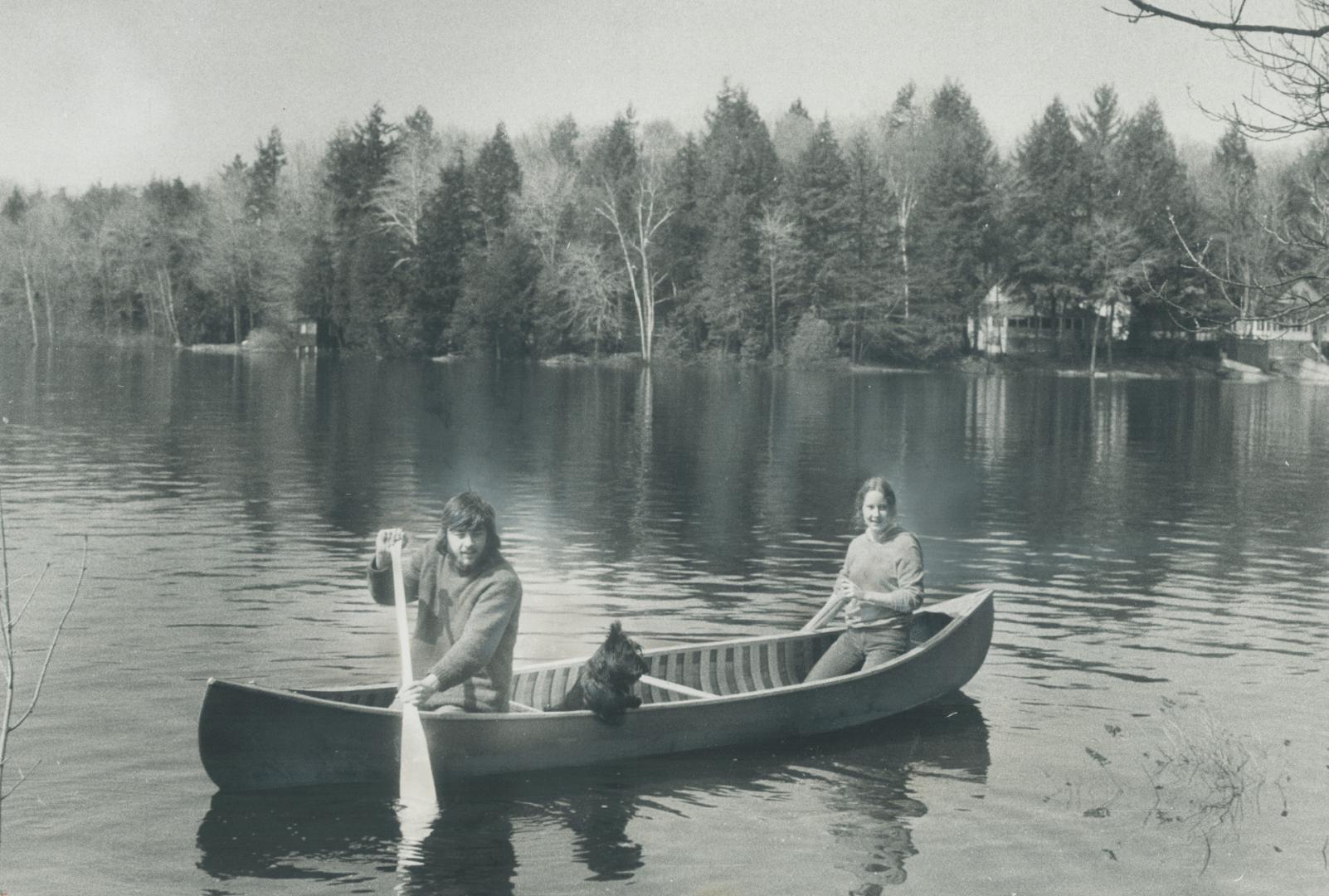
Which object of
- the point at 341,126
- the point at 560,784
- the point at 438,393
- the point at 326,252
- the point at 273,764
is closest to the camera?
the point at 273,764

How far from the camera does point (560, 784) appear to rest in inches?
426

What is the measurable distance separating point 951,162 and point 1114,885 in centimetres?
8473

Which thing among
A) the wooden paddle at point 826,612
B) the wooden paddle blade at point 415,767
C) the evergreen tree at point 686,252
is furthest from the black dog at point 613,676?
the evergreen tree at point 686,252

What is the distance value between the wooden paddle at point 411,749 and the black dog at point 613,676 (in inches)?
48.7

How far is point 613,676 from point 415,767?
1463mm

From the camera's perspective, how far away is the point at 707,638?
15953 mm

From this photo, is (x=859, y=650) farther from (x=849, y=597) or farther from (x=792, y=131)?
(x=792, y=131)

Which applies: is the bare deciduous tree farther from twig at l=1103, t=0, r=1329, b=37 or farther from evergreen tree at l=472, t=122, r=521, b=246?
twig at l=1103, t=0, r=1329, b=37

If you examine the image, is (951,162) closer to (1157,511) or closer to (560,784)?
(1157,511)

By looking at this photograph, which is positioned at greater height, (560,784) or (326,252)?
(326,252)

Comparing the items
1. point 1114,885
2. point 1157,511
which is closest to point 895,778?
point 1114,885

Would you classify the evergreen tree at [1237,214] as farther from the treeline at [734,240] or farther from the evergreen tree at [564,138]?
the evergreen tree at [564,138]

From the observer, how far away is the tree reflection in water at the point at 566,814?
9.27 meters

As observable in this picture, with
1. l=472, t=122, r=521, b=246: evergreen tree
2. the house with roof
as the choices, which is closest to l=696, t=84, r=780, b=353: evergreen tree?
l=472, t=122, r=521, b=246: evergreen tree
